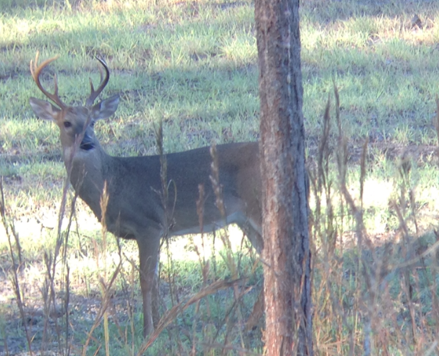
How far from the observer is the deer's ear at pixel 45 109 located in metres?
6.34

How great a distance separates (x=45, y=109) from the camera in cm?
642

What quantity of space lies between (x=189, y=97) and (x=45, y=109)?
421 cm

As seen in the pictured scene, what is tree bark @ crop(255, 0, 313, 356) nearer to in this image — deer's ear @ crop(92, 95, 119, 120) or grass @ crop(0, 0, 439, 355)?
grass @ crop(0, 0, 439, 355)

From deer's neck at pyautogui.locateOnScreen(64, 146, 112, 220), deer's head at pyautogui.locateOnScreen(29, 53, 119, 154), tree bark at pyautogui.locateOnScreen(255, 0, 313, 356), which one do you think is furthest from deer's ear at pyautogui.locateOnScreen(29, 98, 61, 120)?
tree bark at pyautogui.locateOnScreen(255, 0, 313, 356)

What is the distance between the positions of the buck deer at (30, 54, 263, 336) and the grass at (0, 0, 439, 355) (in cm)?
27

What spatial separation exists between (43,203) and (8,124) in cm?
283

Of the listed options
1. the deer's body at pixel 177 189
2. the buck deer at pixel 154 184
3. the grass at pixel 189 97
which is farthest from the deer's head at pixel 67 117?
the grass at pixel 189 97

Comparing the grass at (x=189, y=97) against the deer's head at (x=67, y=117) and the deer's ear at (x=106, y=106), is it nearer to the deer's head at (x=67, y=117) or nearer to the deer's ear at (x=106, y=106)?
the deer's head at (x=67, y=117)

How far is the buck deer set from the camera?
580 cm

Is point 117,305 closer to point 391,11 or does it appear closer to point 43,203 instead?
point 43,203

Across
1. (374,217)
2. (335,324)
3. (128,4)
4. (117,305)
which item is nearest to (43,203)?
(117,305)

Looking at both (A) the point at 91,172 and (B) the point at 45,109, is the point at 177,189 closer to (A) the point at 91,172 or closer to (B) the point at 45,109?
(A) the point at 91,172

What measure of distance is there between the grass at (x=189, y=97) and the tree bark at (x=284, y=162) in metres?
1.48

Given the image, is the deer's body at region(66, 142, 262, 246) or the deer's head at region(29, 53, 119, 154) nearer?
the deer's body at region(66, 142, 262, 246)
